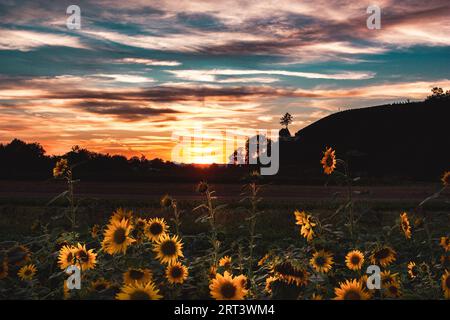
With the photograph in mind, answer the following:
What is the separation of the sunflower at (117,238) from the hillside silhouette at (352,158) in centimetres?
2404

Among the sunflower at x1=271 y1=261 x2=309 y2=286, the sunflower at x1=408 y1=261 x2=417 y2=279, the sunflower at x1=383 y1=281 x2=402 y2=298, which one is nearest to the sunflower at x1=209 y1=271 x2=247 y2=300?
the sunflower at x1=271 y1=261 x2=309 y2=286

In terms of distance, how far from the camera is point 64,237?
520 centimetres

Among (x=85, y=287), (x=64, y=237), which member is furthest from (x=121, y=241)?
(x=64, y=237)

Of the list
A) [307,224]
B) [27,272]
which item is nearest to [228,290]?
[307,224]

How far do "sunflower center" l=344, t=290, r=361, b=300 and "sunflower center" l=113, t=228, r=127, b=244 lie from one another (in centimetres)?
175

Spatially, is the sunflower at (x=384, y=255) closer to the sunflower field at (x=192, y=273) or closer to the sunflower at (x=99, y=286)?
the sunflower field at (x=192, y=273)

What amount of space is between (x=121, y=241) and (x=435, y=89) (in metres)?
64.0

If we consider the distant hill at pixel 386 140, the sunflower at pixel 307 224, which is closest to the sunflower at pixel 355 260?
the sunflower at pixel 307 224

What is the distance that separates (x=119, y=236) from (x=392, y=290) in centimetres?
209

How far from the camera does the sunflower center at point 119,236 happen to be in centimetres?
433

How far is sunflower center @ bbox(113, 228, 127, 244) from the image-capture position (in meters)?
4.33

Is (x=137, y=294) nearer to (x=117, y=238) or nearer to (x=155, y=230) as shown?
(x=117, y=238)

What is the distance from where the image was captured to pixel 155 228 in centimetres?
482
